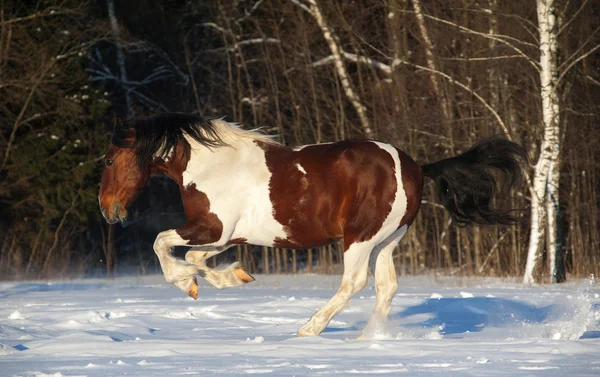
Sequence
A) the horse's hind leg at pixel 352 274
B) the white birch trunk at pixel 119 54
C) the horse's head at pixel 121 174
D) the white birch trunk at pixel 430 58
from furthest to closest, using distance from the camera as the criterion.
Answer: the white birch trunk at pixel 119 54 < the white birch trunk at pixel 430 58 < the horse's head at pixel 121 174 < the horse's hind leg at pixel 352 274

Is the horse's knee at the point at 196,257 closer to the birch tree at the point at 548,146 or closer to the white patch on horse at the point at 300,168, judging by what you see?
the white patch on horse at the point at 300,168

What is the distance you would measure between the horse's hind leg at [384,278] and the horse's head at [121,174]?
1.94m

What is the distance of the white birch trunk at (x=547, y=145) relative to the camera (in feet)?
41.5

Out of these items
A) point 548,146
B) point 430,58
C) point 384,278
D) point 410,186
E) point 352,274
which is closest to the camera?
point 352,274

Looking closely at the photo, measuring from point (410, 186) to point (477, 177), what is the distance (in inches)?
34.9

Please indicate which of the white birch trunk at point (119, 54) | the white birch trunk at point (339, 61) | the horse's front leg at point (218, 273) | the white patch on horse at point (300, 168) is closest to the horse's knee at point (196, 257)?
the horse's front leg at point (218, 273)

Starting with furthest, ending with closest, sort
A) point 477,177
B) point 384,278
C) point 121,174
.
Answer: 1. point 477,177
2. point 121,174
3. point 384,278

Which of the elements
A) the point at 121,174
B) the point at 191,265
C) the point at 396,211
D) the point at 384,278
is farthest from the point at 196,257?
the point at 396,211

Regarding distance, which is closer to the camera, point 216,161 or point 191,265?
point 191,265

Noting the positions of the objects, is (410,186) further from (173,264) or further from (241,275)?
(173,264)

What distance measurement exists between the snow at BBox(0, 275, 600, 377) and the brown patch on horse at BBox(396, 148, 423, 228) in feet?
2.76

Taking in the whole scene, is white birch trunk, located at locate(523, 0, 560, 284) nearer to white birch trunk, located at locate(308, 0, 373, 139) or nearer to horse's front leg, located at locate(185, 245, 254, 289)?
white birch trunk, located at locate(308, 0, 373, 139)

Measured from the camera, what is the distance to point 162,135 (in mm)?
7371

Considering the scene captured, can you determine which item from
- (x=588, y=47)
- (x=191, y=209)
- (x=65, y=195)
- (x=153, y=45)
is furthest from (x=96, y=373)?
(x=153, y=45)
